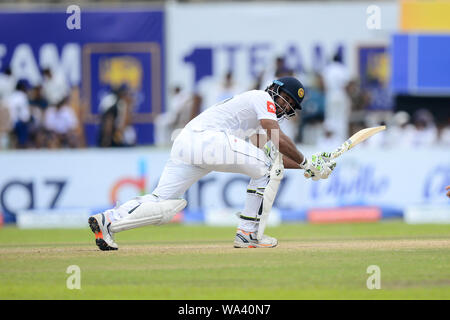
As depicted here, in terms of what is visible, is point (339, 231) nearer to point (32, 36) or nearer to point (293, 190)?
point (293, 190)

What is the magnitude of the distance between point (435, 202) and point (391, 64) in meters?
5.25

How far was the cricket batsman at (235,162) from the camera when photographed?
829 cm

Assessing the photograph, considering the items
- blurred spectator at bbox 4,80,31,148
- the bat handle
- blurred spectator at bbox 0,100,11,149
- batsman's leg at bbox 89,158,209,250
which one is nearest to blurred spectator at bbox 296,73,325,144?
Result: blurred spectator at bbox 4,80,31,148

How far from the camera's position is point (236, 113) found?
8609 mm

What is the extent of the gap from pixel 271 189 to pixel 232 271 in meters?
1.38

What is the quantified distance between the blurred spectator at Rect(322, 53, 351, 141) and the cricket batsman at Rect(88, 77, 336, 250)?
9.86 m

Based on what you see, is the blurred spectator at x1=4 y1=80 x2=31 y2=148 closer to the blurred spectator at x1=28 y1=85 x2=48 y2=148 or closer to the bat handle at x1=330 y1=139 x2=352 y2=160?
the blurred spectator at x1=28 y1=85 x2=48 y2=148

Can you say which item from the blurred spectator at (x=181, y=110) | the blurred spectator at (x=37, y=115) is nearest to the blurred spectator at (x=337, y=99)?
the blurred spectator at (x=181, y=110)

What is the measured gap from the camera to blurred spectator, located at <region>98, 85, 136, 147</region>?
17.6 meters

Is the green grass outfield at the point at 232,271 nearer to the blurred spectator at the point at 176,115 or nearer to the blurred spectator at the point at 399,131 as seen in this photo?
the blurred spectator at the point at 176,115

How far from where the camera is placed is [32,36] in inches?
853

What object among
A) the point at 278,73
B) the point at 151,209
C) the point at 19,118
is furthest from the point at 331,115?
the point at 151,209

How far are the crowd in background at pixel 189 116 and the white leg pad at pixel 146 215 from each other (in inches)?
362

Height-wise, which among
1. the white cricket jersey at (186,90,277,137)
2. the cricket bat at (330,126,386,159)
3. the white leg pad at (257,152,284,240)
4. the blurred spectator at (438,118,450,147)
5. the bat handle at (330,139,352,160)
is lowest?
the blurred spectator at (438,118,450,147)
